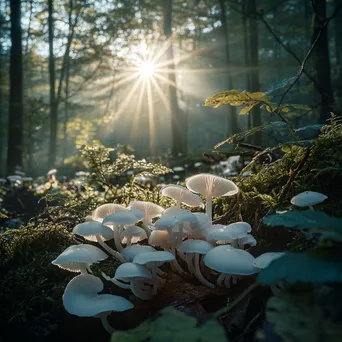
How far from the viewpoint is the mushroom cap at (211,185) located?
2043 mm

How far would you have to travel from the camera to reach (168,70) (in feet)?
45.7

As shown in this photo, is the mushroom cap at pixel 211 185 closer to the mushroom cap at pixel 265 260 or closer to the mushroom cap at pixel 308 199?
the mushroom cap at pixel 308 199

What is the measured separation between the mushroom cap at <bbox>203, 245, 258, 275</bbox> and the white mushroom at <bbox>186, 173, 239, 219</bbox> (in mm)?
533

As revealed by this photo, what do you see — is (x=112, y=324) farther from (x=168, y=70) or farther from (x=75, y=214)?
(x=168, y=70)

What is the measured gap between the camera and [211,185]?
210 cm

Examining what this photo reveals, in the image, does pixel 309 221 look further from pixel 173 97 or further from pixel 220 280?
pixel 173 97

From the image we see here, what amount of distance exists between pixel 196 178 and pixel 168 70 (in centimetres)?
1272

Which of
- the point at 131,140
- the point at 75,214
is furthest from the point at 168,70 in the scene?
the point at 131,140

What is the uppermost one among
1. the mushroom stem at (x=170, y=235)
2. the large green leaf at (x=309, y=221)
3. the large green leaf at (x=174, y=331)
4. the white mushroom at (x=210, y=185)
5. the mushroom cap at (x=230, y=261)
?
the white mushroom at (x=210, y=185)

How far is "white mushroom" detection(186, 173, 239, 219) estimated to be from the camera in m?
2.05

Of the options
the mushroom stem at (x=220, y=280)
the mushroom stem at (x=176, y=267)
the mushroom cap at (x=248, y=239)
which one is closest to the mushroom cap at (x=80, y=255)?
the mushroom stem at (x=176, y=267)

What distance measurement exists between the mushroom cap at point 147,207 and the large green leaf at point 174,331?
918 mm

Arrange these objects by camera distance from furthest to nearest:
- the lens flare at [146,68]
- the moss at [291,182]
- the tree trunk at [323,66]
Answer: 1. the lens flare at [146,68]
2. the tree trunk at [323,66]
3. the moss at [291,182]

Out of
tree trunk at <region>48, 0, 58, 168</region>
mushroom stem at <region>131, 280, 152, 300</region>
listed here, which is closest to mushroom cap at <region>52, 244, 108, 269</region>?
mushroom stem at <region>131, 280, 152, 300</region>
